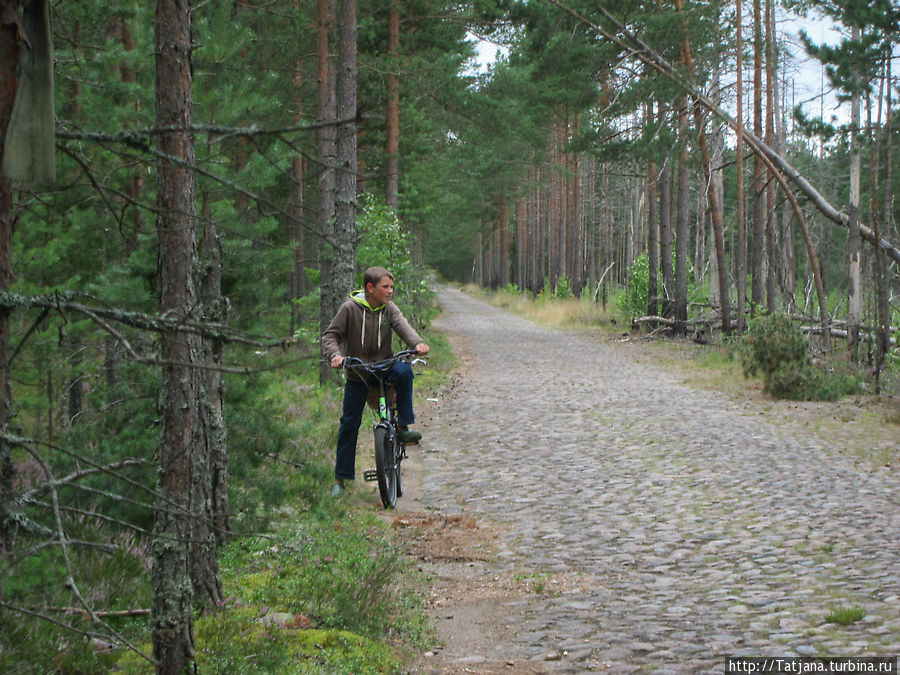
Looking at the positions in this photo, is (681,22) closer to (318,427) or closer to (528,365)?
(528,365)

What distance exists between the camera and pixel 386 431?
27.4ft

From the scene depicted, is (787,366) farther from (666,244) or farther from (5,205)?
(5,205)

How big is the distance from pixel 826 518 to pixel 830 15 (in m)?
15.2

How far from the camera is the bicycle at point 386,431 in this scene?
8.22 metres

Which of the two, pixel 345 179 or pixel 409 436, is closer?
pixel 409 436

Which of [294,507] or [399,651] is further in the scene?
[294,507]

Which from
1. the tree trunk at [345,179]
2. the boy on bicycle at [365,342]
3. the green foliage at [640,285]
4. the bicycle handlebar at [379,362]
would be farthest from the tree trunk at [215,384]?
the green foliage at [640,285]

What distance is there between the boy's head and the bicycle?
1.80ft

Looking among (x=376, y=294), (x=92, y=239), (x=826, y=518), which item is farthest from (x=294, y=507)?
(x=92, y=239)

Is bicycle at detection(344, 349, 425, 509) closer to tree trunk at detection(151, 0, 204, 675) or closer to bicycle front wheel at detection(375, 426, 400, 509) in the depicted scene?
bicycle front wheel at detection(375, 426, 400, 509)

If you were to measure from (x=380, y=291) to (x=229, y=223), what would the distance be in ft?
5.18

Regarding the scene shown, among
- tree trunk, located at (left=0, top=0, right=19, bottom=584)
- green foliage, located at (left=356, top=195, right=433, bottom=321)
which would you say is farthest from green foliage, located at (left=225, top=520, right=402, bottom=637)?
green foliage, located at (left=356, top=195, right=433, bottom=321)

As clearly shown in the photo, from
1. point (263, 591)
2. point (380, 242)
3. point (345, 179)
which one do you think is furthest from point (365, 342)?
point (380, 242)

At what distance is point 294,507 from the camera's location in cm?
801
